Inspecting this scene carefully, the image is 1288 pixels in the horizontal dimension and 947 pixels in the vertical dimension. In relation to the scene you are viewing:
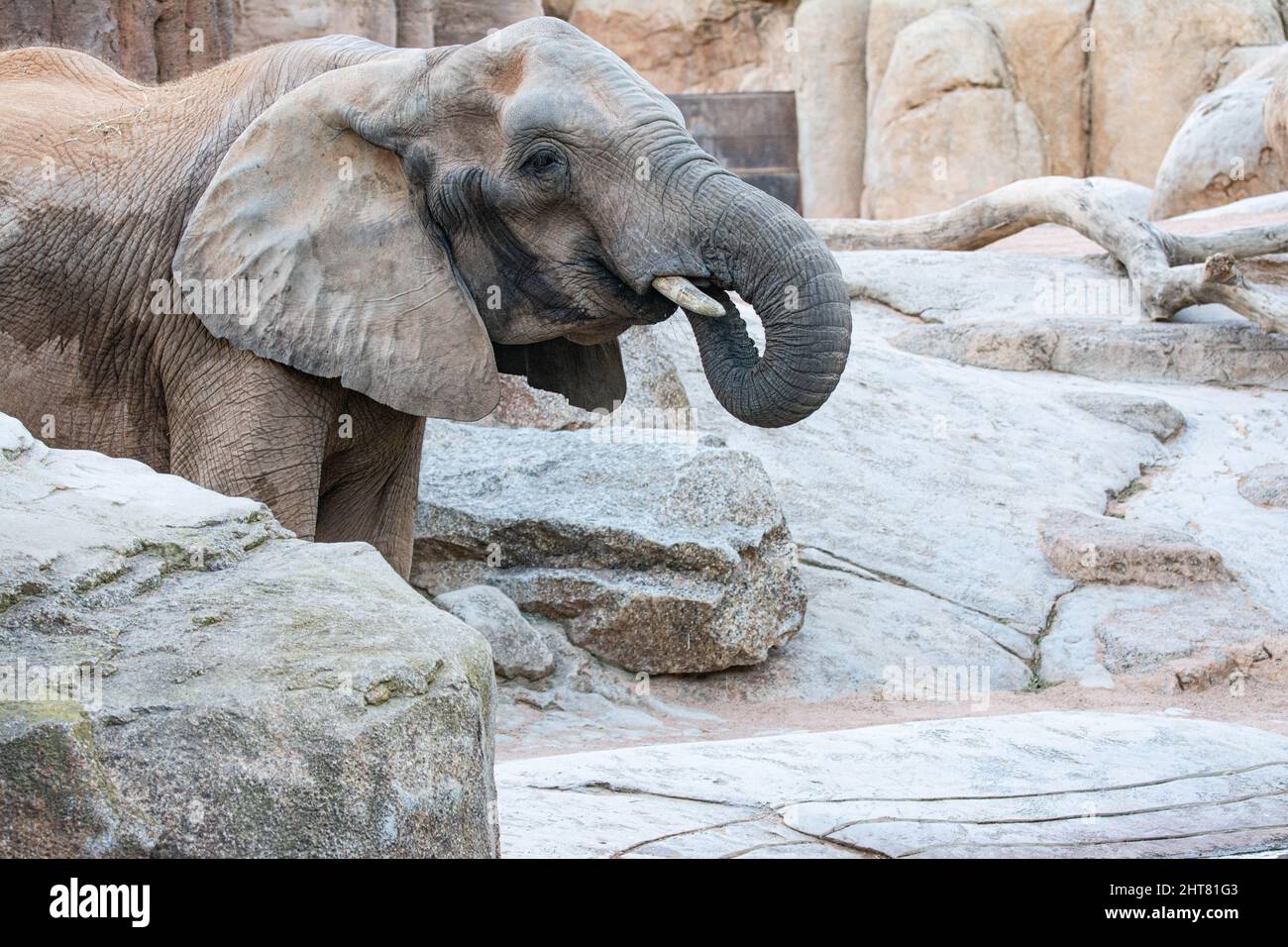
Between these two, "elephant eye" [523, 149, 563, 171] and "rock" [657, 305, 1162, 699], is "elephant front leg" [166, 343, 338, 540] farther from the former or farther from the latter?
"rock" [657, 305, 1162, 699]

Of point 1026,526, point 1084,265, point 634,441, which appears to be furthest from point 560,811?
point 1084,265

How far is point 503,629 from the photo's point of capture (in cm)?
601

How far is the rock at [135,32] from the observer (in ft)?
25.7

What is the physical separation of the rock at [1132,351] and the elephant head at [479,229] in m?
6.50

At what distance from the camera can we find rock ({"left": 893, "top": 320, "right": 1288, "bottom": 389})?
9953 millimetres

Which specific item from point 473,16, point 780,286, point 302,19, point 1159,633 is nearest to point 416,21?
point 473,16

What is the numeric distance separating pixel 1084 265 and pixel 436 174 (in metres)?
8.33

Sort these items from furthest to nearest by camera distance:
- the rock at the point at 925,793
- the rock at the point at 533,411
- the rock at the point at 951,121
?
the rock at the point at 951,121 < the rock at the point at 533,411 < the rock at the point at 925,793

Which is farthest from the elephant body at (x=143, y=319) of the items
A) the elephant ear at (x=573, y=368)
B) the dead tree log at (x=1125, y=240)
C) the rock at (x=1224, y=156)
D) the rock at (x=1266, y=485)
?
the rock at (x=1224, y=156)

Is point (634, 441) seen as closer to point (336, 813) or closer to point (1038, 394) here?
point (1038, 394)

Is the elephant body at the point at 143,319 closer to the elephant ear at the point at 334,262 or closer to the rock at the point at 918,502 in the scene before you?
the elephant ear at the point at 334,262

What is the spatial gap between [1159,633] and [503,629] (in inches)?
107

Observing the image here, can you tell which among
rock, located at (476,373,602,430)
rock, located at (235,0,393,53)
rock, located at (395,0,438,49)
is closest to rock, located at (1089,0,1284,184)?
rock, located at (395,0,438,49)

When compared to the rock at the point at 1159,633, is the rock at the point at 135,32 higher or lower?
higher
